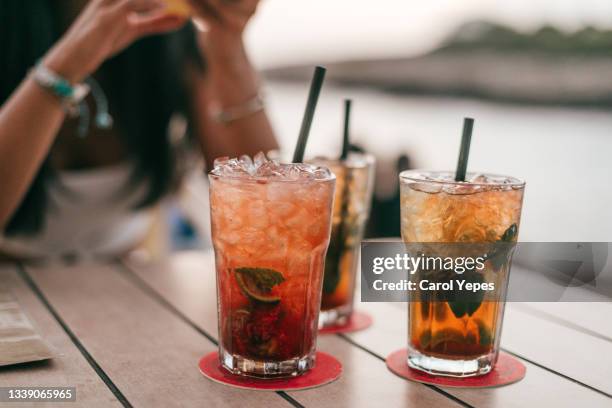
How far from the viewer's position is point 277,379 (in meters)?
0.85

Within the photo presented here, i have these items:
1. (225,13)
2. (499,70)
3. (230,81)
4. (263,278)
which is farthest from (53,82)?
(499,70)

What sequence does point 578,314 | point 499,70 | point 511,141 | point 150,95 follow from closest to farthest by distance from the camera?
point 578,314, point 150,95, point 511,141, point 499,70

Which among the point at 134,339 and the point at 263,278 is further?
the point at 134,339

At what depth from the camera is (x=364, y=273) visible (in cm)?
109

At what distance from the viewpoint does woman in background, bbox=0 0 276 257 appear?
1.79m

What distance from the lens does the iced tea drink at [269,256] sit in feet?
2.73

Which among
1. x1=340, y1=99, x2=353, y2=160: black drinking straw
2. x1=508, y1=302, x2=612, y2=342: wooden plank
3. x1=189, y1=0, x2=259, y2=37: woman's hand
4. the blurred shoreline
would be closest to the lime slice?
x1=340, y1=99, x2=353, y2=160: black drinking straw

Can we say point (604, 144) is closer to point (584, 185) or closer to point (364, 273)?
point (584, 185)

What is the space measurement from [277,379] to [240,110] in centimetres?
117

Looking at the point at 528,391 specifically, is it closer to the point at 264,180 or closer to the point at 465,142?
the point at 465,142

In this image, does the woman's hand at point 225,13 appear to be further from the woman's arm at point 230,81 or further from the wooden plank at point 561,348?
the wooden plank at point 561,348

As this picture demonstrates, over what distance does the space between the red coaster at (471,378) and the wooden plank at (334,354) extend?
15 millimetres

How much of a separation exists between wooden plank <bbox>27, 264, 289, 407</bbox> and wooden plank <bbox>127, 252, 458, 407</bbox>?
0.04 metres

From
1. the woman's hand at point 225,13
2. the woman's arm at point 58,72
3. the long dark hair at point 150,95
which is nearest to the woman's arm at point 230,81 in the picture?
the woman's hand at point 225,13
